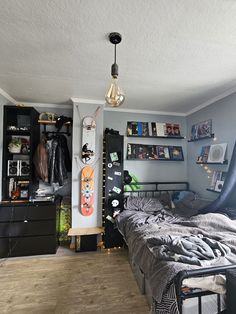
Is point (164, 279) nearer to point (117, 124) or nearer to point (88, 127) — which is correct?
point (88, 127)

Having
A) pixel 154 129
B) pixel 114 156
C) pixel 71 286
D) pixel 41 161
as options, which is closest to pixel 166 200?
pixel 114 156

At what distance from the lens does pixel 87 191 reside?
9.68ft

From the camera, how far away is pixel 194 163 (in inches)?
134

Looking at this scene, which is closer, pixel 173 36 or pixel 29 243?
pixel 173 36

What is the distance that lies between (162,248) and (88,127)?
2.16 metres

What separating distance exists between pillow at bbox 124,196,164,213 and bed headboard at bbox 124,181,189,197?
0.37m

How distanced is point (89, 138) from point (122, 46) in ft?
5.42

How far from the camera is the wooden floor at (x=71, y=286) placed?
1.72 m

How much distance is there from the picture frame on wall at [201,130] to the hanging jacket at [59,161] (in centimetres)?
236

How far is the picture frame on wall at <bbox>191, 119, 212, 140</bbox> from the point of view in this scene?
299 cm

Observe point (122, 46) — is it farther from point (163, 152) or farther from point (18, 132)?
point (163, 152)

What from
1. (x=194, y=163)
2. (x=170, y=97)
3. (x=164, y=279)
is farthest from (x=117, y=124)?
(x=164, y=279)

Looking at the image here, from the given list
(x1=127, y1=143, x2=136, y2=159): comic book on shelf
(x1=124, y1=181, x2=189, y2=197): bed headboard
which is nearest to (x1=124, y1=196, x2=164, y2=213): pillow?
(x1=124, y1=181, x2=189, y2=197): bed headboard

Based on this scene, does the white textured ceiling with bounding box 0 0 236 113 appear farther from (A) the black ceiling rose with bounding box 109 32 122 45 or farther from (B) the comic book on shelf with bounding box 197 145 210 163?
(B) the comic book on shelf with bounding box 197 145 210 163
